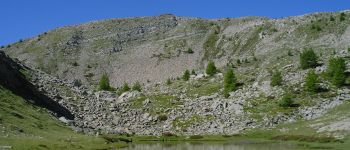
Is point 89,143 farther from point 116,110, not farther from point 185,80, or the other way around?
point 185,80

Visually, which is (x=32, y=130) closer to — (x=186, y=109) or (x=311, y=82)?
(x=186, y=109)

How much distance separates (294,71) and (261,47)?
49.4 metres

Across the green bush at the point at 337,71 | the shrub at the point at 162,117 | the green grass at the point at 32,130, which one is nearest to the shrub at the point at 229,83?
the shrub at the point at 162,117

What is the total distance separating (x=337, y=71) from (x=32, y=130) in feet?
256

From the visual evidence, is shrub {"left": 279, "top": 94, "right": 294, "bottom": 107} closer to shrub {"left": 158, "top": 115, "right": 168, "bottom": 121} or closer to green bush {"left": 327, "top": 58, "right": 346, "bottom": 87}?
green bush {"left": 327, "top": 58, "right": 346, "bottom": 87}

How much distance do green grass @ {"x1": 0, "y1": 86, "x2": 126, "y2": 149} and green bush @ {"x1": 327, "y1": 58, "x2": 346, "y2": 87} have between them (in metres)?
62.3

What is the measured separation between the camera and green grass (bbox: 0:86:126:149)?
70438mm

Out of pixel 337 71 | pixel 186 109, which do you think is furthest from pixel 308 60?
pixel 186 109

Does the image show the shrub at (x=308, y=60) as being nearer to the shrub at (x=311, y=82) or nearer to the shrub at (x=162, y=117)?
the shrub at (x=311, y=82)

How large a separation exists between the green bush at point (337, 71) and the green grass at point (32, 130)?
62.3 metres

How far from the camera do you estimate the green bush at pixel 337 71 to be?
12650 centimetres

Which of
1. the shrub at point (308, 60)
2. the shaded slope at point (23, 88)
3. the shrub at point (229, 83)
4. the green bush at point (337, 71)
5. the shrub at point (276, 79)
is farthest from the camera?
the shrub at point (308, 60)

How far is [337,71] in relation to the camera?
414 ft

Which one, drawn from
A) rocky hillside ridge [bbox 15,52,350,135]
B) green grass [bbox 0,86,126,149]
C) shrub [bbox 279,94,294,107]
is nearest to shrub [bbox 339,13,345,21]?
rocky hillside ridge [bbox 15,52,350,135]
